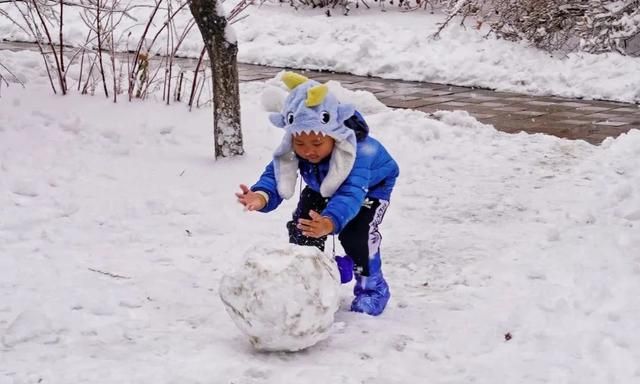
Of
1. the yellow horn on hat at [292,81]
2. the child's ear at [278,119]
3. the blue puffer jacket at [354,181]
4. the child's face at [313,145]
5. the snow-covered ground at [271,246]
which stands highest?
the yellow horn on hat at [292,81]

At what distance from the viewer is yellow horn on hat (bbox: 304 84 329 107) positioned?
10.9 feet

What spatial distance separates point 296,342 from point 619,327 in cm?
131

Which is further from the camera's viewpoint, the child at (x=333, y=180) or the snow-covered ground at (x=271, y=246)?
the child at (x=333, y=180)

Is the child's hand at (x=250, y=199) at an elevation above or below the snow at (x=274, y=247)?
above

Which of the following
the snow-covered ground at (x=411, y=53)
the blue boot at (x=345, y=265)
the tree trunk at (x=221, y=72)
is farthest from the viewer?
the snow-covered ground at (x=411, y=53)

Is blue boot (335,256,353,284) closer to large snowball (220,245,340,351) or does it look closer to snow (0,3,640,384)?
snow (0,3,640,384)

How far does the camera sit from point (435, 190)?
5977mm

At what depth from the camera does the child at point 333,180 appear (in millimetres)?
3354

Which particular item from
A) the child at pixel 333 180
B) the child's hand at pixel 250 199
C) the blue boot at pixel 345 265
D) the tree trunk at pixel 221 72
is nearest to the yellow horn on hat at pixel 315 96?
the child at pixel 333 180

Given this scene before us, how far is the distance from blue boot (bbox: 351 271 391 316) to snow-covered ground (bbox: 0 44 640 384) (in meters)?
0.07

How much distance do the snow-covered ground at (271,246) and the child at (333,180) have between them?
0.19m

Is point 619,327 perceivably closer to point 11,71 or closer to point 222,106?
point 222,106

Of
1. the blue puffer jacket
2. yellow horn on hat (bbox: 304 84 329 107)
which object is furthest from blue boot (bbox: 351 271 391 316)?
yellow horn on hat (bbox: 304 84 329 107)

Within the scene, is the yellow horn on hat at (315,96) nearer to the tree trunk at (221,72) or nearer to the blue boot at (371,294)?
Result: the blue boot at (371,294)
